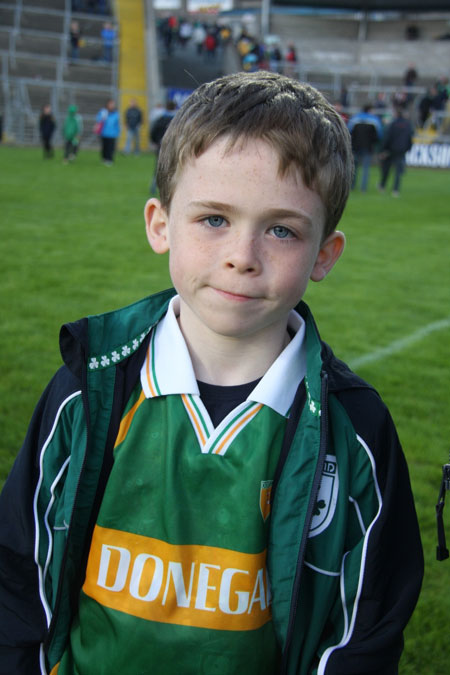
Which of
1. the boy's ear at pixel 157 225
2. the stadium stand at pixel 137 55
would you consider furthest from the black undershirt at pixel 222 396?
the stadium stand at pixel 137 55

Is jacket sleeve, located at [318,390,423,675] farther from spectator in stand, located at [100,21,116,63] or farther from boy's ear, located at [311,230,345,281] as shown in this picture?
spectator in stand, located at [100,21,116,63]

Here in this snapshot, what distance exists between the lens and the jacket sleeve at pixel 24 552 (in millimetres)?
1667

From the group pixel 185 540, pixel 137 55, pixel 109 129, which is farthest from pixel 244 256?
pixel 137 55

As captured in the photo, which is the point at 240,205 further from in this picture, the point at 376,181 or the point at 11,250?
the point at 376,181

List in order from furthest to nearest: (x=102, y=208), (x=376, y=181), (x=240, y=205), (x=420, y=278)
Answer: (x=376, y=181)
(x=102, y=208)
(x=420, y=278)
(x=240, y=205)

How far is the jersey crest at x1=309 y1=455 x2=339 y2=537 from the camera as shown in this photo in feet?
5.34

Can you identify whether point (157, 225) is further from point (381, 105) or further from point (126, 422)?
point (381, 105)

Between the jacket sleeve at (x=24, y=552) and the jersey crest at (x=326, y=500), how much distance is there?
0.60m

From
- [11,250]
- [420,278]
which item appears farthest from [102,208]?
[420,278]

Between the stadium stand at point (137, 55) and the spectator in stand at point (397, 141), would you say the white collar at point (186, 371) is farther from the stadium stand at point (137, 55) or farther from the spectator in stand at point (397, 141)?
the stadium stand at point (137, 55)

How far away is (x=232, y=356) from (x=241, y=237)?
33 cm

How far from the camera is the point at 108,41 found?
32.8 m

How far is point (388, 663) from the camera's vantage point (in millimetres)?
1601

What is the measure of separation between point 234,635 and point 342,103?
1193 inches
